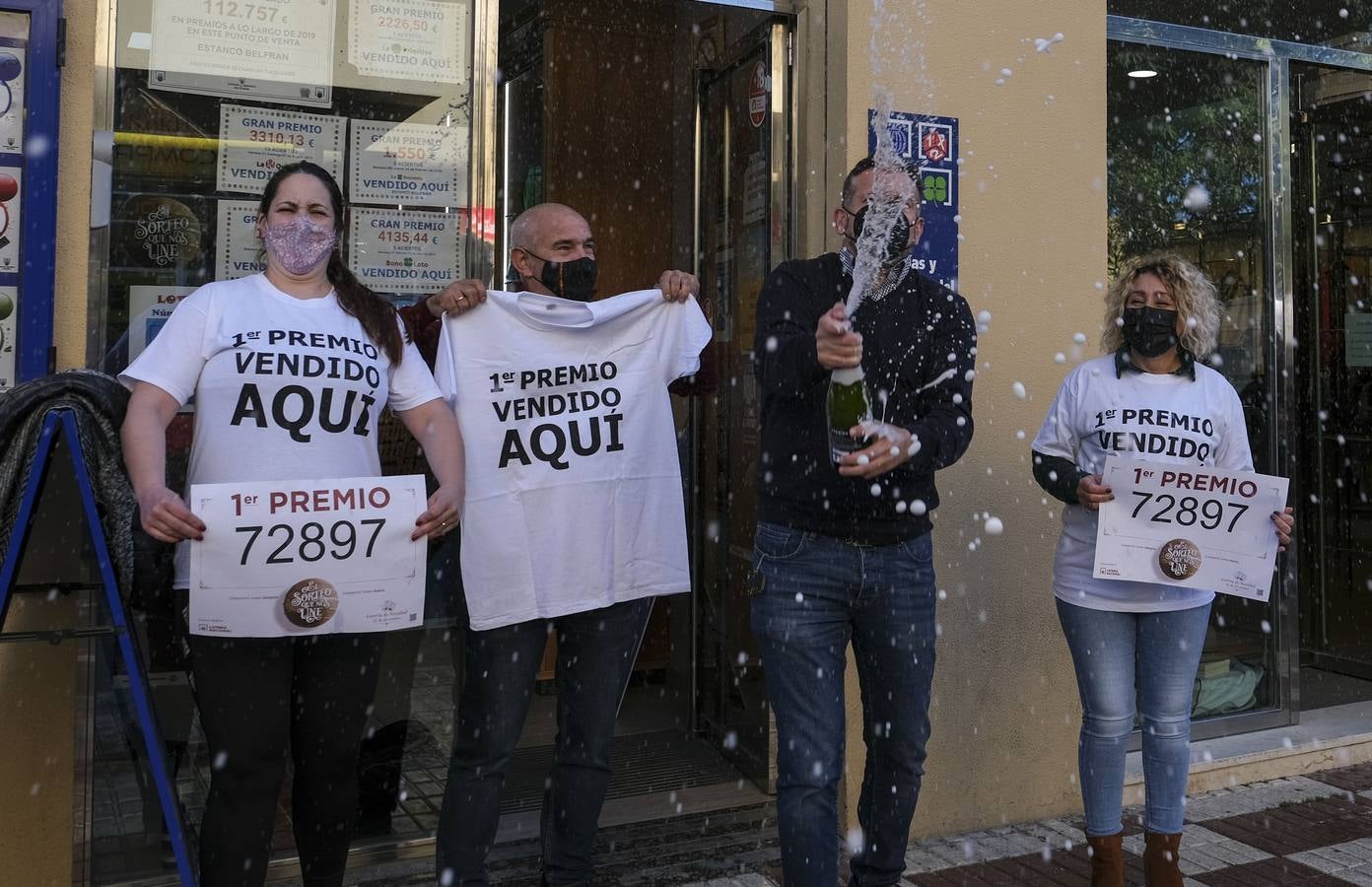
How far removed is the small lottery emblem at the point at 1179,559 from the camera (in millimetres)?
3732

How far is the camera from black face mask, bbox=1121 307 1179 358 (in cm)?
389

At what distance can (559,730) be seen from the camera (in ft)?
12.4

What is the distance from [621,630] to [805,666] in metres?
0.65

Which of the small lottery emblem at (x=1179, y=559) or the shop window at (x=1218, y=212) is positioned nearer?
the small lottery emblem at (x=1179, y=559)

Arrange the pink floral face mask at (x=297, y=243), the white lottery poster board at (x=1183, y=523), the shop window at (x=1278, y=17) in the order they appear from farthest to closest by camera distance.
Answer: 1. the shop window at (x=1278, y=17)
2. the white lottery poster board at (x=1183, y=523)
3. the pink floral face mask at (x=297, y=243)

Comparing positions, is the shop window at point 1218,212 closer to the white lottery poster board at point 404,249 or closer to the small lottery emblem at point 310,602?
the white lottery poster board at point 404,249

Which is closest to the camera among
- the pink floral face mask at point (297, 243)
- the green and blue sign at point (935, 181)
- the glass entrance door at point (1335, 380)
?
the pink floral face mask at point (297, 243)

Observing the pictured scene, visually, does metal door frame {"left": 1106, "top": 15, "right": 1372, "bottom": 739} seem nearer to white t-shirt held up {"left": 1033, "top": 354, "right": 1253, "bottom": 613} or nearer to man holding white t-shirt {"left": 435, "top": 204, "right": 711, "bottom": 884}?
white t-shirt held up {"left": 1033, "top": 354, "right": 1253, "bottom": 613}

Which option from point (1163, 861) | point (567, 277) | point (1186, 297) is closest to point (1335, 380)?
point (1186, 297)

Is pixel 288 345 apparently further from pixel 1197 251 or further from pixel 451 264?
pixel 1197 251

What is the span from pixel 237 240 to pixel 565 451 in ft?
4.44

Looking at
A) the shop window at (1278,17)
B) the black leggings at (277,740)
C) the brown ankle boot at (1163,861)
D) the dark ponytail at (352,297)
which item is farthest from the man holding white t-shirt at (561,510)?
the shop window at (1278,17)

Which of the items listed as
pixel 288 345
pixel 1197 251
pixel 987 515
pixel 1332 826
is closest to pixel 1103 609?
pixel 987 515

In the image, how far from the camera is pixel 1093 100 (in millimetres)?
5102
